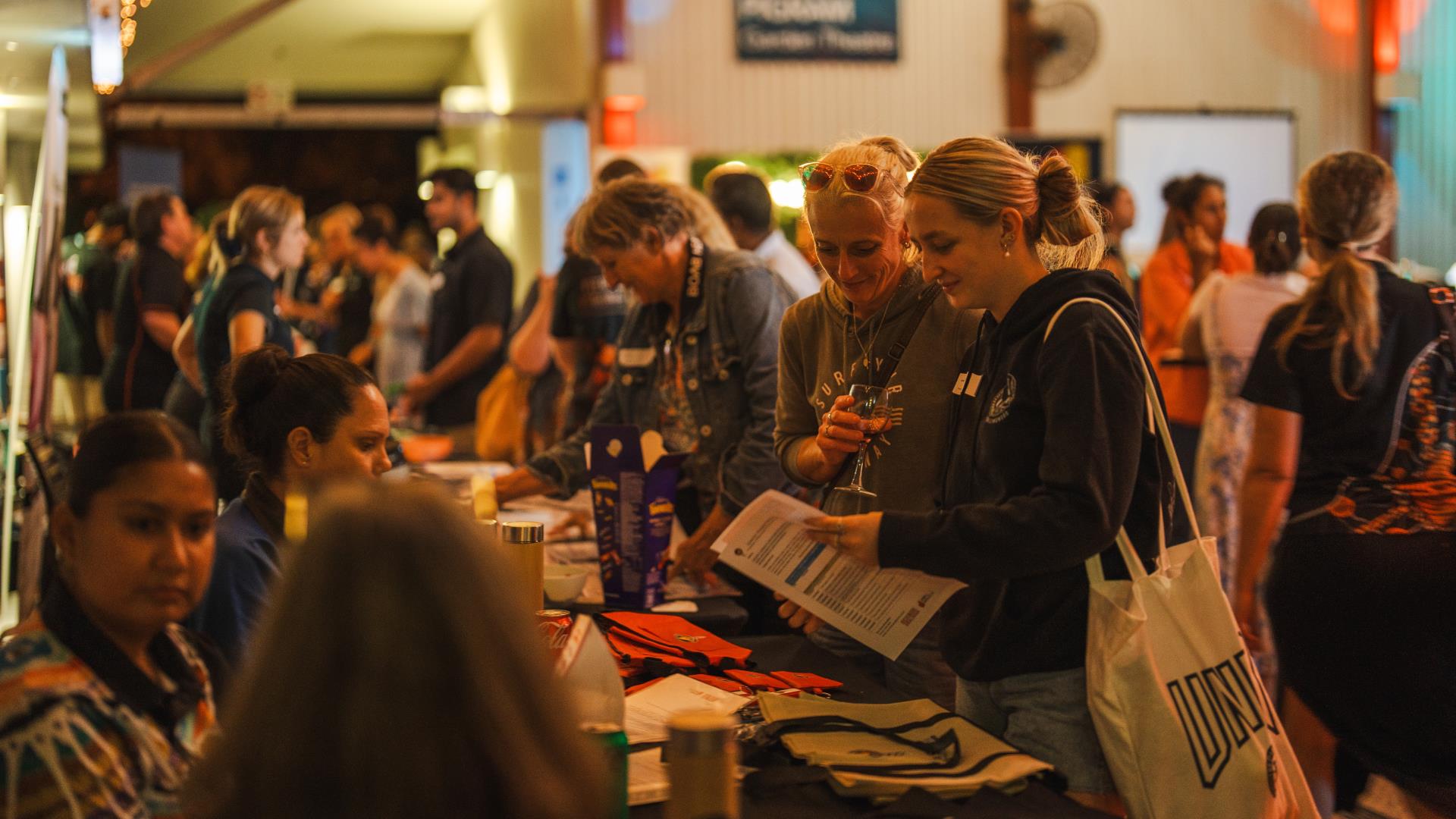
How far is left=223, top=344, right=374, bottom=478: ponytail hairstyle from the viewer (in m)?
2.19

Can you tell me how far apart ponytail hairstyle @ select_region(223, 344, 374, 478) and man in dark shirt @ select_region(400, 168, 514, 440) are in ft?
11.3

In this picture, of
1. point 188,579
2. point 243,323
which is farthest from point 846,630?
point 243,323

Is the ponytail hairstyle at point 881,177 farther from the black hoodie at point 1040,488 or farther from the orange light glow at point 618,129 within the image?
the orange light glow at point 618,129

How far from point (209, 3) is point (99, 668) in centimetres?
1004

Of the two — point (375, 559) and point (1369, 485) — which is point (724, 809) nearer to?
point (375, 559)

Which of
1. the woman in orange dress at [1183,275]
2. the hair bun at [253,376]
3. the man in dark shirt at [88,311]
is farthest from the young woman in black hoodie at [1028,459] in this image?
the man in dark shirt at [88,311]

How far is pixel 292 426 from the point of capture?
218cm

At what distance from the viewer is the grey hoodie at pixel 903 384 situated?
90.4 inches

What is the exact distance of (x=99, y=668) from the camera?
4.34 feet

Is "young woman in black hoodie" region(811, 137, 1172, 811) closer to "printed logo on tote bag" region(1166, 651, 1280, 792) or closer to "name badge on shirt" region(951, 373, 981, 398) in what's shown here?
"name badge on shirt" region(951, 373, 981, 398)

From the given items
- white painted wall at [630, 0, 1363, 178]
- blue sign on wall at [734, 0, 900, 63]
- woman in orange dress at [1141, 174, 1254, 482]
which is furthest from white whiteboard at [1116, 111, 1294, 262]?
woman in orange dress at [1141, 174, 1254, 482]

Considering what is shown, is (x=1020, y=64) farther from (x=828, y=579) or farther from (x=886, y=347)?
(x=828, y=579)

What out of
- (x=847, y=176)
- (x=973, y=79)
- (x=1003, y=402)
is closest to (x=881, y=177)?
(x=847, y=176)

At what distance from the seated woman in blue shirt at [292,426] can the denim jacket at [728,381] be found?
70 centimetres
